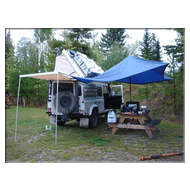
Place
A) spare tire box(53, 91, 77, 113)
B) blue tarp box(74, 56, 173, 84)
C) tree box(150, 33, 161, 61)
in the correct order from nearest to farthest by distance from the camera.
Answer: blue tarp box(74, 56, 173, 84) → spare tire box(53, 91, 77, 113) → tree box(150, 33, 161, 61)

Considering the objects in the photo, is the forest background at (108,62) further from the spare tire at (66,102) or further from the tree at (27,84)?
the spare tire at (66,102)

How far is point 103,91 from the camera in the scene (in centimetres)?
756

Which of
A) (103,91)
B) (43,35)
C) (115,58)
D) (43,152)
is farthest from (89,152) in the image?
(43,35)

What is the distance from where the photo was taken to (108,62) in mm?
13969

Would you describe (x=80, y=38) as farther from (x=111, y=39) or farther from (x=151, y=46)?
(x=151, y=46)

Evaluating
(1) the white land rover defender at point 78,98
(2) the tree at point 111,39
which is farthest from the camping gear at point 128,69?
(2) the tree at point 111,39

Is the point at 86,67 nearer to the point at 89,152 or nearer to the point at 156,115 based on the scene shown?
the point at 89,152

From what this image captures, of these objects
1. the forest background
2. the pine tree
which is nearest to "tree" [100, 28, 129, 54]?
the forest background

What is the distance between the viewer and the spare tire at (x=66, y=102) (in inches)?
218

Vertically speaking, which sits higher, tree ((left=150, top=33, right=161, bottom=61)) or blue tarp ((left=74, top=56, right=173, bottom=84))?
tree ((left=150, top=33, right=161, bottom=61))

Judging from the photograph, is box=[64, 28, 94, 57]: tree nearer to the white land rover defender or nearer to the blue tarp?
the white land rover defender

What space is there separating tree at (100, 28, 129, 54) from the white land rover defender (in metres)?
12.5

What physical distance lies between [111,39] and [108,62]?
22.3 feet

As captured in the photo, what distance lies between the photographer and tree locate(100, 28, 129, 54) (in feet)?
60.8
